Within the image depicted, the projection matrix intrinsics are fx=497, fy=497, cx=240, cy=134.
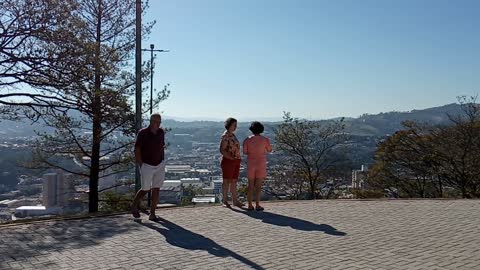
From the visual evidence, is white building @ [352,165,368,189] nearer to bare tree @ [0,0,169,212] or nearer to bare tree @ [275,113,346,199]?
bare tree @ [275,113,346,199]

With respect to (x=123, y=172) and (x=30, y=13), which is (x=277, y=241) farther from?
(x=123, y=172)

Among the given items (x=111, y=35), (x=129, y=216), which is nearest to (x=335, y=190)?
(x=111, y=35)

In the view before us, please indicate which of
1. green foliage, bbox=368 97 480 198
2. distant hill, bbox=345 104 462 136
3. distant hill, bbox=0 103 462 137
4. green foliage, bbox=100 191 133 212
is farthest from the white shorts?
distant hill, bbox=345 104 462 136

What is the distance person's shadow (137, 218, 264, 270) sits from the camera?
5.85 meters

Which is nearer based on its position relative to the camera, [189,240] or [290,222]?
[189,240]

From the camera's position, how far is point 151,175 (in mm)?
8125

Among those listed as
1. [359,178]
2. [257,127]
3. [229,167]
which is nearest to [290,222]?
[229,167]

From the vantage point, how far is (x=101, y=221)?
8203 mm

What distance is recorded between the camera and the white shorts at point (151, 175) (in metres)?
8.06

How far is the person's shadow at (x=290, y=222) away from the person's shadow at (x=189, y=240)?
1.57 m

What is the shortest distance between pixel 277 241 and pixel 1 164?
1528cm

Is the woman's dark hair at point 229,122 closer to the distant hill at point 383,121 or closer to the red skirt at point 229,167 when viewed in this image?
the red skirt at point 229,167

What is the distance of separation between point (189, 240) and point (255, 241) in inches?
34.9

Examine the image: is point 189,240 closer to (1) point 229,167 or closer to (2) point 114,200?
(1) point 229,167
